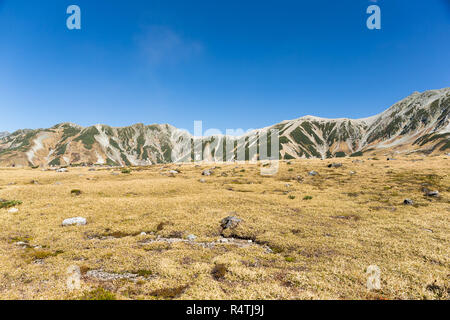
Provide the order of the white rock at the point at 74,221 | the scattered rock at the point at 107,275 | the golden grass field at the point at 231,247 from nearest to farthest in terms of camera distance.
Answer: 1. the golden grass field at the point at 231,247
2. the scattered rock at the point at 107,275
3. the white rock at the point at 74,221

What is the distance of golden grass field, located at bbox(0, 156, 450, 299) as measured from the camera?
41.0 ft

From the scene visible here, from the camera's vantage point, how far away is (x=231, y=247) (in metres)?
19.7

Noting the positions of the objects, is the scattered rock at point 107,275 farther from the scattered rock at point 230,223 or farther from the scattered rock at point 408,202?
the scattered rock at point 408,202

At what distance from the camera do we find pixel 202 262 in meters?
16.2

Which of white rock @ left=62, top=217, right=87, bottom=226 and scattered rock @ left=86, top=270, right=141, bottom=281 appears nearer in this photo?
scattered rock @ left=86, top=270, right=141, bottom=281

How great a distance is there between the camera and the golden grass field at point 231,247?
12.5 meters

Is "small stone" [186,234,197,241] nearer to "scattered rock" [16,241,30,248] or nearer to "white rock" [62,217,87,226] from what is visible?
"white rock" [62,217,87,226]

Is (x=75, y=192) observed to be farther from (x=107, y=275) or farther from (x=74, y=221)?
(x=107, y=275)

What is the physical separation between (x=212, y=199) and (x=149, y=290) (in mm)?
23930

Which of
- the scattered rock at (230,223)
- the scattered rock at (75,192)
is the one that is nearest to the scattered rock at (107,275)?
the scattered rock at (230,223)

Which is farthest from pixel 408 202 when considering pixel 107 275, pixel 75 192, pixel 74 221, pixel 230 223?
pixel 75 192

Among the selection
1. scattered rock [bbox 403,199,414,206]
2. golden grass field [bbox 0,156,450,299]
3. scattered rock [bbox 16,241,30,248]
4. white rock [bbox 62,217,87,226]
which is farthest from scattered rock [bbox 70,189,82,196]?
scattered rock [bbox 403,199,414,206]

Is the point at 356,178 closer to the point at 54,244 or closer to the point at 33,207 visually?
the point at 54,244
